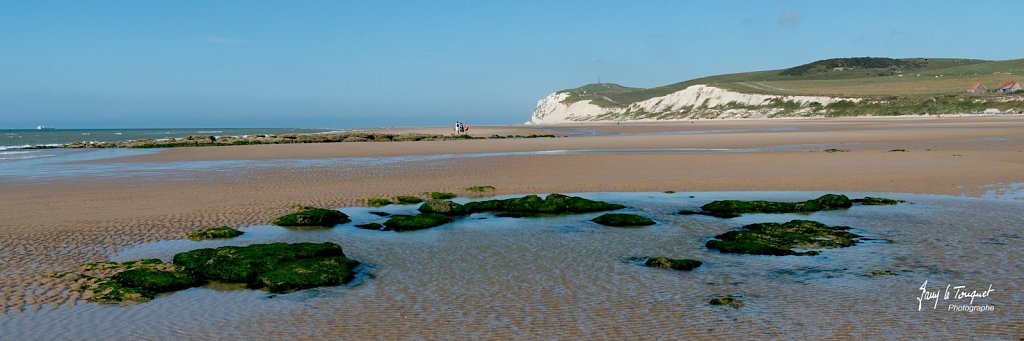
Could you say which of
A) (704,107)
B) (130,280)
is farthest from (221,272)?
(704,107)

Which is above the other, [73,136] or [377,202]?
[73,136]

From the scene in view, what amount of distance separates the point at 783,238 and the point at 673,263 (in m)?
3.06

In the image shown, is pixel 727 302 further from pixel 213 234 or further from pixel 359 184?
pixel 359 184

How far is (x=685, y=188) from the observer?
Answer: 20.2 metres

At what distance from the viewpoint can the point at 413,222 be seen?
14.4 m

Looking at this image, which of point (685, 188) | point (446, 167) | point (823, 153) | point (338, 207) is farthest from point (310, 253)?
point (823, 153)

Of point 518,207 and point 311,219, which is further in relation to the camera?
point 518,207

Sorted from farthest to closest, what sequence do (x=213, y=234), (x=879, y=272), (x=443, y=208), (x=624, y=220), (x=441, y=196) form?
1. (x=441, y=196)
2. (x=443, y=208)
3. (x=624, y=220)
4. (x=213, y=234)
5. (x=879, y=272)

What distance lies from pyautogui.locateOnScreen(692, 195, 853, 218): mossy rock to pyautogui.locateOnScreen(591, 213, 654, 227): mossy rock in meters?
1.79

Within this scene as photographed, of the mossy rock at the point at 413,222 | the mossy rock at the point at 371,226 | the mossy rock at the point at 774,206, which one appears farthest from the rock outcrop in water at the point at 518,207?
the mossy rock at the point at 774,206

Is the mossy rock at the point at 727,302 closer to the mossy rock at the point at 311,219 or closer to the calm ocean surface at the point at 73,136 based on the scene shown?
the mossy rock at the point at 311,219

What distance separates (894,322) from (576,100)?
186m

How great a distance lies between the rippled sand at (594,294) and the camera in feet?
24.4

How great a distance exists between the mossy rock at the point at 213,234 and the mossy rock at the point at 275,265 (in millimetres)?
2266
